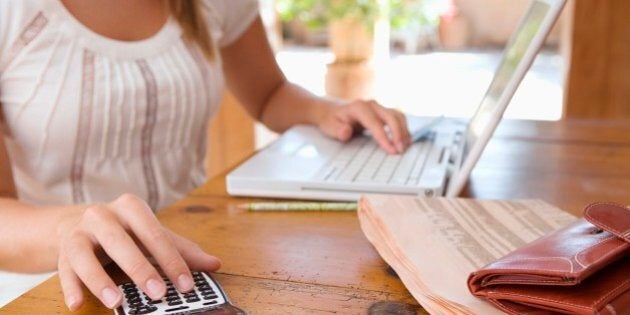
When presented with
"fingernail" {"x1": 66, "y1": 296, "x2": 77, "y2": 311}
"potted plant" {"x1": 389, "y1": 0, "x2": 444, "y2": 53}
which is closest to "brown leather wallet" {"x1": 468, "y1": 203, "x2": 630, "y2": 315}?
"fingernail" {"x1": 66, "y1": 296, "x2": 77, "y2": 311}

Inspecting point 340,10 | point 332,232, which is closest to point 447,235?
point 332,232

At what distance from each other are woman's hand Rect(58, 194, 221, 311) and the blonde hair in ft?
1.66

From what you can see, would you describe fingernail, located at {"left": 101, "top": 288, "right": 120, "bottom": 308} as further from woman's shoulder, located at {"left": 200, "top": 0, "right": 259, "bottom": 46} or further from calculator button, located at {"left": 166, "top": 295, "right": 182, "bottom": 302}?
woman's shoulder, located at {"left": 200, "top": 0, "right": 259, "bottom": 46}

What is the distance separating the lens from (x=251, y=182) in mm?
848

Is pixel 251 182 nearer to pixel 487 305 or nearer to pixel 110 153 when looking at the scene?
pixel 110 153

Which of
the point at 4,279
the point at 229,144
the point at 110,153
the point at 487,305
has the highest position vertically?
the point at 487,305

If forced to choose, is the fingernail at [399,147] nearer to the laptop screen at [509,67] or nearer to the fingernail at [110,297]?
the laptop screen at [509,67]

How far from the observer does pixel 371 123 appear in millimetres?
1017

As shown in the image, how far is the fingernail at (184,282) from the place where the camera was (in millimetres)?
562

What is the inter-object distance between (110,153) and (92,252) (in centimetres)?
47

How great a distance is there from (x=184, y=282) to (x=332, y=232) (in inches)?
8.3

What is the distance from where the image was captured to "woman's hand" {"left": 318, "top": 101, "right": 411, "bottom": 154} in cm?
100

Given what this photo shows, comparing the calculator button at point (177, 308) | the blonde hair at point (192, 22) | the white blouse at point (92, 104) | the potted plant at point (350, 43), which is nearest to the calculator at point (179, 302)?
the calculator button at point (177, 308)

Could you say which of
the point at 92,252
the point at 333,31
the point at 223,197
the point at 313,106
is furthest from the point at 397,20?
the point at 92,252
